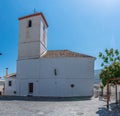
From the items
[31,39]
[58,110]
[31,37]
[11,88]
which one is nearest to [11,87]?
[11,88]

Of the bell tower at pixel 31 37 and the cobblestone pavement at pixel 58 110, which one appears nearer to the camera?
the cobblestone pavement at pixel 58 110

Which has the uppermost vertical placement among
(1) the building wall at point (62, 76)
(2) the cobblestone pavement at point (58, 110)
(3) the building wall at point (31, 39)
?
(3) the building wall at point (31, 39)

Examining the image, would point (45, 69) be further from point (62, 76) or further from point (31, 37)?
point (31, 37)

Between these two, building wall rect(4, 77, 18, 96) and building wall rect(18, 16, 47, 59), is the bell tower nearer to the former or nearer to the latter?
building wall rect(18, 16, 47, 59)

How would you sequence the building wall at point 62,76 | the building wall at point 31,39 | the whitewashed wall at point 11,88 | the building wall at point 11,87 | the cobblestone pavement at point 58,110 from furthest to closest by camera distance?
1. the whitewashed wall at point 11,88
2. the building wall at point 11,87
3. the building wall at point 31,39
4. the building wall at point 62,76
5. the cobblestone pavement at point 58,110

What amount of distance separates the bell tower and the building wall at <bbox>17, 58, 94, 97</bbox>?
2.09m

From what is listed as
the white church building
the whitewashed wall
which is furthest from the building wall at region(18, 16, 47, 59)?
the whitewashed wall

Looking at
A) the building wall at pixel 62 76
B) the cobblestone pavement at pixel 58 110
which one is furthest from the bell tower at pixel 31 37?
the cobblestone pavement at pixel 58 110

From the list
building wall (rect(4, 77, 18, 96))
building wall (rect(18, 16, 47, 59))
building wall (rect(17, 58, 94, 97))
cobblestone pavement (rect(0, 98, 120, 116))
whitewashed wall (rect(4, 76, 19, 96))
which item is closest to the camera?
cobblestone pavement (rect(0, 98, 120, 116))

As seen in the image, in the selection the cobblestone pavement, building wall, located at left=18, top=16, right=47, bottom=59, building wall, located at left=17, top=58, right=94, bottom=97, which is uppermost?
building wall, located at left=18, top=16, right=47, bottom=59

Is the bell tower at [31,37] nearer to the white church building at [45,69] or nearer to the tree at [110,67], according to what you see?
the white church building at [45,69]

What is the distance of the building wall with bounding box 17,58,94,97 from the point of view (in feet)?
107

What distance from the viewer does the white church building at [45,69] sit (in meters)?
32.6

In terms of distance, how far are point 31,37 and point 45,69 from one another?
615 centimetres
